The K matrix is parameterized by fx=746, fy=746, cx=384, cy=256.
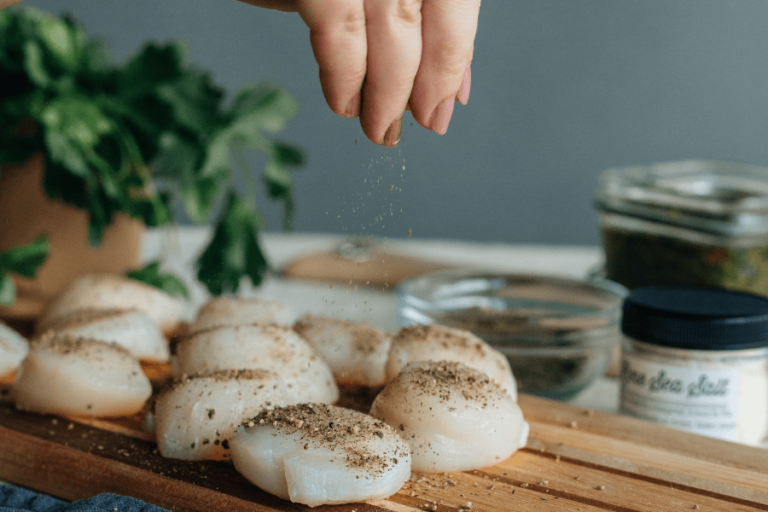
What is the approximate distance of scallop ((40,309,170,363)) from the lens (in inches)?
41.0

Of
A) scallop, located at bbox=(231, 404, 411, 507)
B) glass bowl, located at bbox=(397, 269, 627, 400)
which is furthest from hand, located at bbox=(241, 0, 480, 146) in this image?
glass bowl, located at bbox=(397, 269, 627, 400)

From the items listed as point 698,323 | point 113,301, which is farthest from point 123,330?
point 698,323

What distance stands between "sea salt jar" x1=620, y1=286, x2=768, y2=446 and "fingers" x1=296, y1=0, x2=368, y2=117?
549 millimetres

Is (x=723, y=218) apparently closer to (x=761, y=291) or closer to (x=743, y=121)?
(x=761, y=291)

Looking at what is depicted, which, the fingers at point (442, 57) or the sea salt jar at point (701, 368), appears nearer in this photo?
the fingers at point (442, 57)

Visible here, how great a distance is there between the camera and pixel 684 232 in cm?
132

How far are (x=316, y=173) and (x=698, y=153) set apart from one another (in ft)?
5.26

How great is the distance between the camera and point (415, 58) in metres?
0.65

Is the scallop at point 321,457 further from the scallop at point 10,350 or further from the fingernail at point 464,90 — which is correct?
the scallop at point 10,350

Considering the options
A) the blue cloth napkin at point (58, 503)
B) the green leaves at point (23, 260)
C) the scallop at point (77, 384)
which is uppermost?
the green leaves at point (23, 260)

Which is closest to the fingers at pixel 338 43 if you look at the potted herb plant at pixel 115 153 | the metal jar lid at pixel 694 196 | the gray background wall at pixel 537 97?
the potted herb plant at pixel 115 153

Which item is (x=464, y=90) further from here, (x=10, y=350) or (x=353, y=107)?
(x=10, y=350)

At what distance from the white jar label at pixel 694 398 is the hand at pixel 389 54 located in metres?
0.50

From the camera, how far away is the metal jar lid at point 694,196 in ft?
4.23
